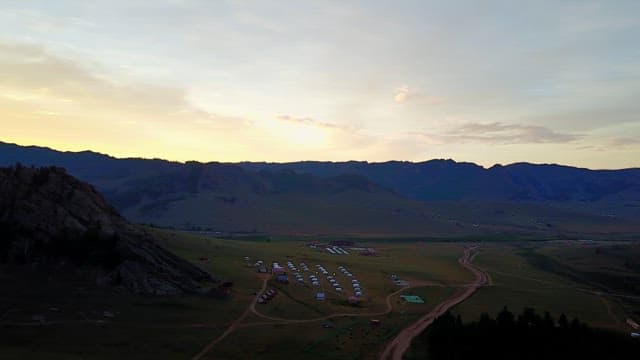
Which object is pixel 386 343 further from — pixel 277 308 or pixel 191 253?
pixel 191 253

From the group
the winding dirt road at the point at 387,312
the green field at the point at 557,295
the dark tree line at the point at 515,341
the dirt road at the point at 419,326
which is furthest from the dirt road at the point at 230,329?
the green field at the point at 557,295

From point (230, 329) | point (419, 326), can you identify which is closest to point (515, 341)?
point (419, 326)

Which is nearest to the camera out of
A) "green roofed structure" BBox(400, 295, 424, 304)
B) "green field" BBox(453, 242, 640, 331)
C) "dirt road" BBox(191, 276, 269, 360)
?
"dirt road" BBox(191, 276, 269, 360)

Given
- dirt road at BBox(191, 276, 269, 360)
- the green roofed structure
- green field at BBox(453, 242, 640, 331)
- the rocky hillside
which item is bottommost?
dirt road at BBox(191, 276, 269, 360)

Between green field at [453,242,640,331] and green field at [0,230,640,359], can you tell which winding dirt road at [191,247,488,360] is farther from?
green field at [453,242,640,331]

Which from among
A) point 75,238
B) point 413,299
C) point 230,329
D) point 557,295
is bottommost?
point 230,329

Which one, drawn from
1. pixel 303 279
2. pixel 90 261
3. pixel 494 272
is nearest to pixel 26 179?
pixel 90 261

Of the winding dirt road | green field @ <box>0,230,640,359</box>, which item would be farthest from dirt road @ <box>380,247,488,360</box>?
green field @ <box>0,230,640,359</box>

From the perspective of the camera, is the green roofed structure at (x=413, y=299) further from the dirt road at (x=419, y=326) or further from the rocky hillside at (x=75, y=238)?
the rocky hillside at (x=75, y=238)

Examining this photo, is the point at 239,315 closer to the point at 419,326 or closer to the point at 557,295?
the point at 419,326
